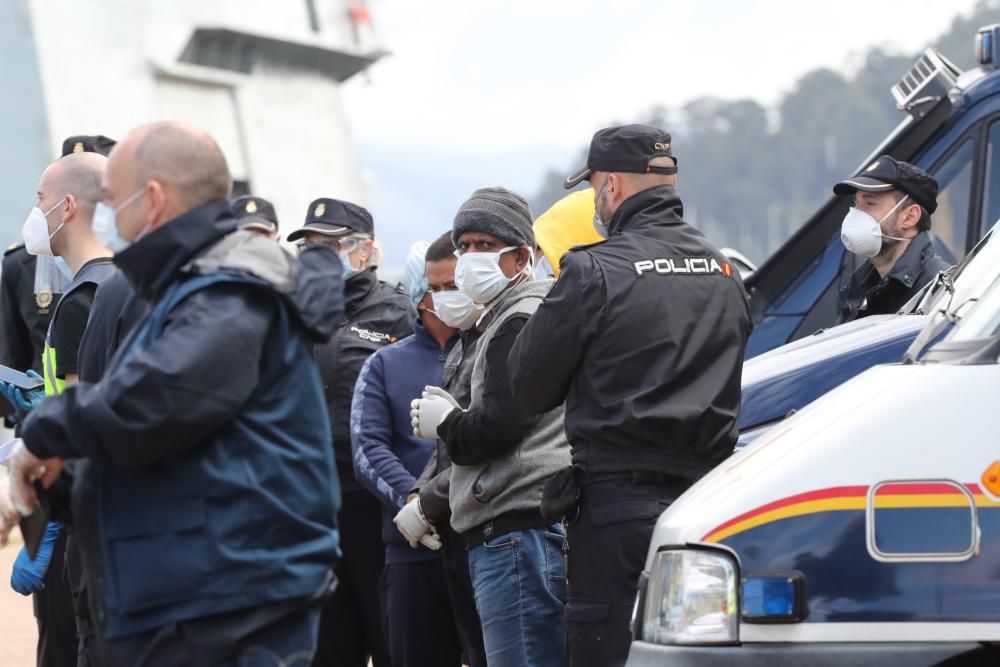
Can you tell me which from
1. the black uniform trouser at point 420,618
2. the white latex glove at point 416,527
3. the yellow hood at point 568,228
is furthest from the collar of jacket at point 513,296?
the black uniform trouser at point 420,618

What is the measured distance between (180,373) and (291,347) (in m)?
0.33

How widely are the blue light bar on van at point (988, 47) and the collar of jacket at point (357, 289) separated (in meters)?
3.87

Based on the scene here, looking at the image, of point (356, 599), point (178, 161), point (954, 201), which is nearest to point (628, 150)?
point (178, 161)

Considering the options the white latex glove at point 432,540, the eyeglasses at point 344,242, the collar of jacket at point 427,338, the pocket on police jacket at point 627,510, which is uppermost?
the eyeglasses at point 344,242

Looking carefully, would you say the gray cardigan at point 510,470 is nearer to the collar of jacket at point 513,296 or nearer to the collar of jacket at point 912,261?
the collar of jacket at point 513,296

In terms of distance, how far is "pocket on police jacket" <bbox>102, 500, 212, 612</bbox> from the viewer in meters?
3.52

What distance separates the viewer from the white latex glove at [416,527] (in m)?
5.52

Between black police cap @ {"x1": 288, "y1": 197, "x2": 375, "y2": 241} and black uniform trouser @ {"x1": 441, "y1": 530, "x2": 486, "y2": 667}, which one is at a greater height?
black police cap @ {"x1": 288, "y1": 197, "x2": 375, "y2": 241}

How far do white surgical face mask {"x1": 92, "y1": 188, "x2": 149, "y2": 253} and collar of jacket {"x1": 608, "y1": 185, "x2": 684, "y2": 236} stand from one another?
1706 millimetres

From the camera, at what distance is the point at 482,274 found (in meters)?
5.44

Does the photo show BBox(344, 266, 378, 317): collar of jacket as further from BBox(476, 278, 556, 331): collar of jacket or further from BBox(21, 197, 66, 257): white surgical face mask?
BBox(21, 197, 66, 257): white surgical face mask

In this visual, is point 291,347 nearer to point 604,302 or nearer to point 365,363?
point 604,302

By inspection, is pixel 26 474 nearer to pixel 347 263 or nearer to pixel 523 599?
pixel 523 599

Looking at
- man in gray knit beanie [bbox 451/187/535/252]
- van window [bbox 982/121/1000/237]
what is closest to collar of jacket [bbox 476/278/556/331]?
man in gray knit beanie [bbox 451/187/535/252]
